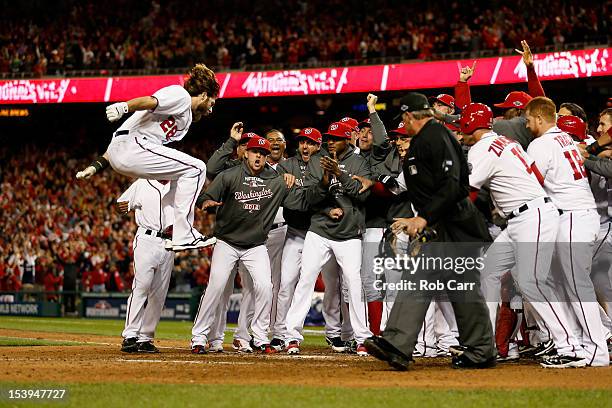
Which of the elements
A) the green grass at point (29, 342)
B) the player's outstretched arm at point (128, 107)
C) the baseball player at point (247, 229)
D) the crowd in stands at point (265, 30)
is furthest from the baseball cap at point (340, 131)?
the crowd in stands at point (265, 30)

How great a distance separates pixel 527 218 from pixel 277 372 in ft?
8.03

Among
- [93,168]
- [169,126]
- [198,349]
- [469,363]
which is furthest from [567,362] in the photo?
[93,168]

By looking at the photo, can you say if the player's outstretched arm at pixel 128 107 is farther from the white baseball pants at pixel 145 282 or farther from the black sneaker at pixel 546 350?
the black sneaker at pixel 546 350

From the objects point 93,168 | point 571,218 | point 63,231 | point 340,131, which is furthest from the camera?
point 63,231

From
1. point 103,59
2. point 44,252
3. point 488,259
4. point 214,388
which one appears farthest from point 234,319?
point 103,59

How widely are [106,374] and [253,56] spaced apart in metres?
20.5

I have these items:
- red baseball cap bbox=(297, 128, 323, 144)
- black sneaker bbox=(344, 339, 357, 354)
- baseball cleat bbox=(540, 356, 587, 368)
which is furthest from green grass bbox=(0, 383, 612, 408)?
red baseball cap bbox=(297, 128, 323, 144)

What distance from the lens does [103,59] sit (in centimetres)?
2809

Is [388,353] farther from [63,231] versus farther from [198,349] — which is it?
[63,231]

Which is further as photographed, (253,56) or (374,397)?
(253,56)

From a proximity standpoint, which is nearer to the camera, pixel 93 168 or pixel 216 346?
pixel 93 168

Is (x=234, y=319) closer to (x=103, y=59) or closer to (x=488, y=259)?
(x=488, y=259)

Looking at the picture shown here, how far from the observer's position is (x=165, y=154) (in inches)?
309

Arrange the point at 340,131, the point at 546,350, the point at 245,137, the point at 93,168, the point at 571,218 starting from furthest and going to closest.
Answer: the point at 245,137 → the point at 340,131 → the point at 546,350 → the point at 93,168 → the point at 571,218
